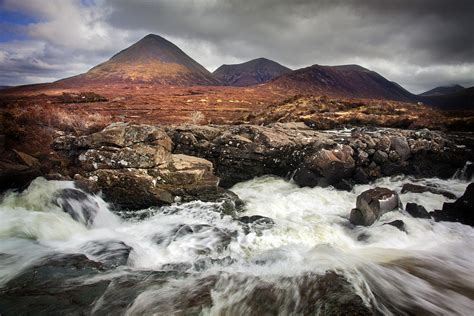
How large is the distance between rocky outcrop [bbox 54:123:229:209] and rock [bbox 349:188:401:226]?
447cm

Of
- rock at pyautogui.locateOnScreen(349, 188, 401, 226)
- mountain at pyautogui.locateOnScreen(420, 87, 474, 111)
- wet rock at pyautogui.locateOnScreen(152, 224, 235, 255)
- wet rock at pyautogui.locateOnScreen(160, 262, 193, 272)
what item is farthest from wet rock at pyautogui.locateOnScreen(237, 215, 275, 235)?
mountain at pyautogui.locateOnScreen(420, 87, 474, 111)

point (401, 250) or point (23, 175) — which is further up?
point (23, 175)

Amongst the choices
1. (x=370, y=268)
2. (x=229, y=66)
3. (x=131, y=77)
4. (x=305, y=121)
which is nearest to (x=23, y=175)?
(x=370, y=268)

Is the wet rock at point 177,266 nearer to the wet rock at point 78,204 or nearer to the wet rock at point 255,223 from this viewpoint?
the wet rock at point 255,223

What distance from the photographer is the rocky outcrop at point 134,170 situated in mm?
9867

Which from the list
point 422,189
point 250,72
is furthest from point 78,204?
point 250,72

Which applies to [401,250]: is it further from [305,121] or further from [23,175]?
[305,121]

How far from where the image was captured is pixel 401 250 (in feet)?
23.9

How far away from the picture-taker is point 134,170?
1019cm

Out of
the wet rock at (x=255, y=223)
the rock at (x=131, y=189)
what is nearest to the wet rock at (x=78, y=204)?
the rock at (x=131, y=189)

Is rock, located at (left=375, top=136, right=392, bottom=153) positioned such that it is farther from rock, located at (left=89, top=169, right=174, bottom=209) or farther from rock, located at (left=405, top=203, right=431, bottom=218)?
rock, located at (left=89, top=169, right=174, bottom=209)

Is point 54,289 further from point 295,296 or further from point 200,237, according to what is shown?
point 200,237

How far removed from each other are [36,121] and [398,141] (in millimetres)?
17891

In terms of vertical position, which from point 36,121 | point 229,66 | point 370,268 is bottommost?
point 370,268
